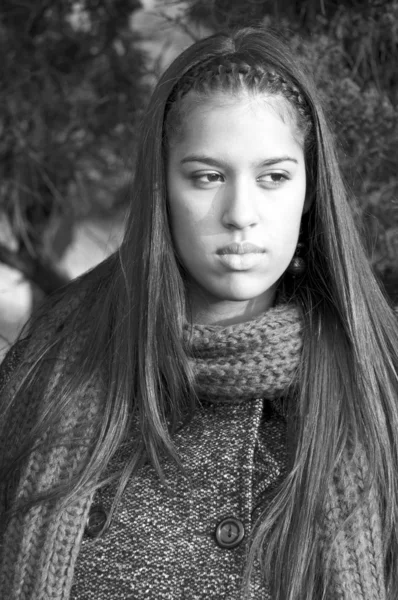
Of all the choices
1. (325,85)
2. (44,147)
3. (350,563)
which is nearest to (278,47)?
(325,85)

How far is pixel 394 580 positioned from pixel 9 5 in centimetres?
215

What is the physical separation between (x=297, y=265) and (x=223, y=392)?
0.31 m

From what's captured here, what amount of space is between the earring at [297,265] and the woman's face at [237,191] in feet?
0.33

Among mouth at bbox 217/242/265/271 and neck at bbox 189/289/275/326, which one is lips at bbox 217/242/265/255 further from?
neck at bbox 189/289/275/326

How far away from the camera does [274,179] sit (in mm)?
1792

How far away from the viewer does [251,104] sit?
178 centimetres

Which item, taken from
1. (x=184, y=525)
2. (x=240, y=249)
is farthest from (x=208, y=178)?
(x=184, y=525)

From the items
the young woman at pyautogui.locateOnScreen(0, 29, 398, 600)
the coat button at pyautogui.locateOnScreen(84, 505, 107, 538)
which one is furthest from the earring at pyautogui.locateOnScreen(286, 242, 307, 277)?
the coat button at pyautogui.locateOnScreen(84, 505, 107, 538)

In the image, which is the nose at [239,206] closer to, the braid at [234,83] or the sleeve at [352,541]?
the braid at [234,83]

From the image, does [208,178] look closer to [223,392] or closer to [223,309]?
[223,309]

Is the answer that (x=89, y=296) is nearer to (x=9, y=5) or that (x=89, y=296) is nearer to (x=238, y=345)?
(x=238, y=345)

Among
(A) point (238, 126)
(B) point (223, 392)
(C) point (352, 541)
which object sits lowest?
(C) point (352, 541)

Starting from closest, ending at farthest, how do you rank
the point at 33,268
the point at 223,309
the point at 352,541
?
the point at 352,541, the point at 223,309, the point at 33,268

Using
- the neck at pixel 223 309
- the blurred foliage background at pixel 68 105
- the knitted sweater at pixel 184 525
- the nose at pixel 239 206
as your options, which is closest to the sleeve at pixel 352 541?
the knitted sweater at pixel 184 525
